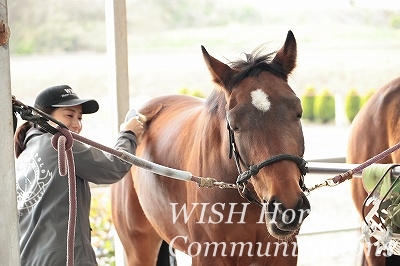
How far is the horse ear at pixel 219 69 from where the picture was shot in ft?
8.78

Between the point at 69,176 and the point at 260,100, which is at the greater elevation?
the point at 260,100

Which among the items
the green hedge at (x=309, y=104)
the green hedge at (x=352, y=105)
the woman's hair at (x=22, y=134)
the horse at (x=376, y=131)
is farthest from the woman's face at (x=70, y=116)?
the green hedge at (x=309, y=104)

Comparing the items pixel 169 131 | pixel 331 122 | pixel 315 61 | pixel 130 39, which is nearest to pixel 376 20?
pixel 315 61

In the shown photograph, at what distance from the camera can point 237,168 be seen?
2676mm

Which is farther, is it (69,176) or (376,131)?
(376,131)

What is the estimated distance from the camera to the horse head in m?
2.34

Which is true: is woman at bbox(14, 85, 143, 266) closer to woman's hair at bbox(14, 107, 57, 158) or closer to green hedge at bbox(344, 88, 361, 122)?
woman's hair at bbox(14, 107, 57, 158)

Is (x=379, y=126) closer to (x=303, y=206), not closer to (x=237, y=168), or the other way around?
(x=237, y=168)

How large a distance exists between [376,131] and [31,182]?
239cm

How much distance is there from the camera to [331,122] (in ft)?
44.0

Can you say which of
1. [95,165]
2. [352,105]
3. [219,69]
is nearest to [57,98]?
[95,165]

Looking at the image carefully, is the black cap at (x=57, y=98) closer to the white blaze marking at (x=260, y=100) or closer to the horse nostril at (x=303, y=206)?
the white blaze marking at (x=260, y=100)

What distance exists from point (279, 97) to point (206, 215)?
26.6 inches

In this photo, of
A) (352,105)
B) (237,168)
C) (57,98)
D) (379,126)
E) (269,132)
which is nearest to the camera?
(269,132)
